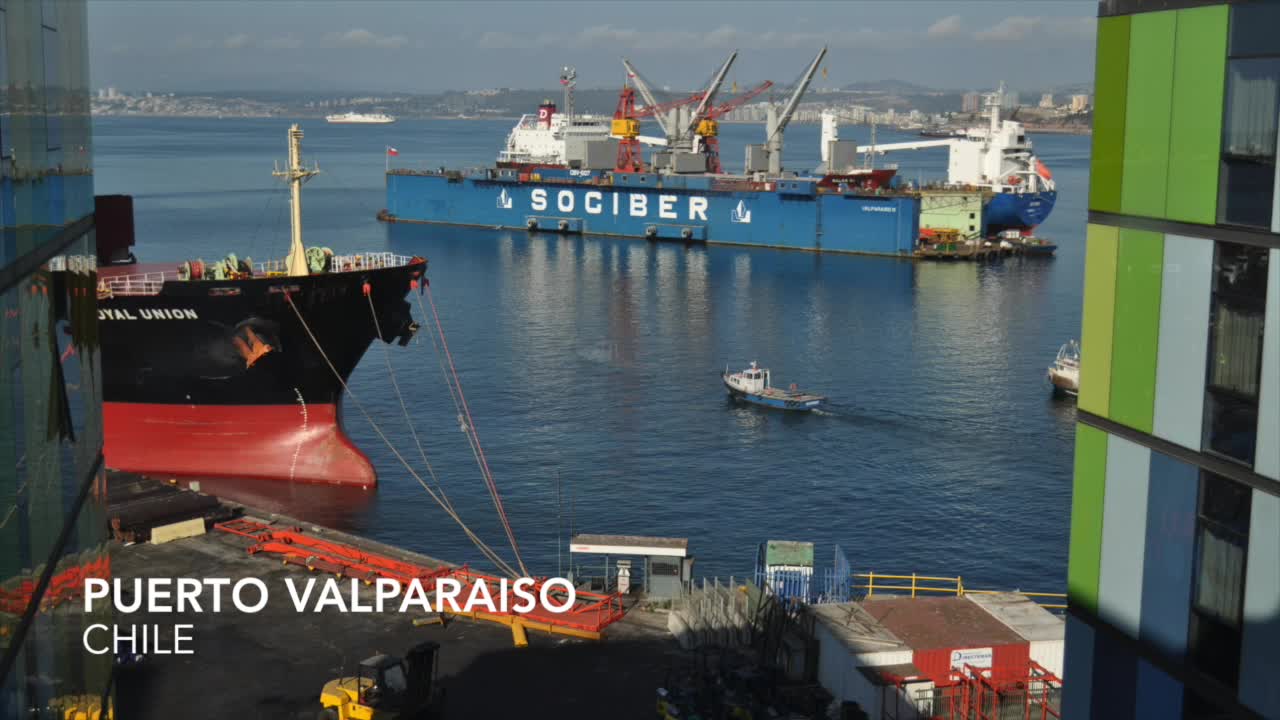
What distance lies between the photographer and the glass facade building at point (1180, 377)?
804 centimetres

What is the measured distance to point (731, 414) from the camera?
51.4 meters

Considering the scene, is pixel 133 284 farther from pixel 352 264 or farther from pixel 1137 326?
pixel 1137 326

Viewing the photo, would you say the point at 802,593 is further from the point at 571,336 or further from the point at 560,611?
the point at 571,336

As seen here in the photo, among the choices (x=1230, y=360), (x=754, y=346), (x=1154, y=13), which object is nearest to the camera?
(x=1230, y=360)

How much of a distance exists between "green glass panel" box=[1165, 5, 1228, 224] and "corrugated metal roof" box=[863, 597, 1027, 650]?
11.7 m

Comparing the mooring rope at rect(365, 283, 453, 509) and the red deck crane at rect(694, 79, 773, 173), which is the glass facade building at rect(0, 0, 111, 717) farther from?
the red deck crane at rect(694, 79, 773, 173)

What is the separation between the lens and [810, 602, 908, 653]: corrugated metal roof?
19156mm

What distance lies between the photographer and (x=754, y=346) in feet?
214

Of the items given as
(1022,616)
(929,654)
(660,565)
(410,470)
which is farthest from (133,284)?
(1022,616)

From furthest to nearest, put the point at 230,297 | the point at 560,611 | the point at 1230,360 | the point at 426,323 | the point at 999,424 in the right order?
1. the point at 426,323
2. the point at 999,424
3. the point at 230,297
4. the point at 560,611
5. the point at 1230,360

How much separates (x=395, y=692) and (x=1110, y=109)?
11522 mm

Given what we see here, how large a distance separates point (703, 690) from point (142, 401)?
939 inches

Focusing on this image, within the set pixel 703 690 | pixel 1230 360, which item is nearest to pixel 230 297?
pixel 703 690

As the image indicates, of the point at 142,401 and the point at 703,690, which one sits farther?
the point at 142,401
